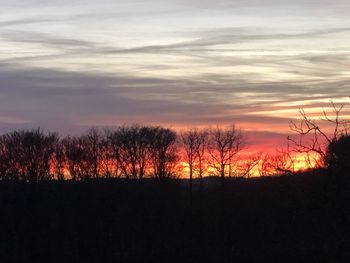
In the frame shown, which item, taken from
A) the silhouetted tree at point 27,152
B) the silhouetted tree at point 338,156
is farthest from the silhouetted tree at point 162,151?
the silhouetted tree at point 338,156

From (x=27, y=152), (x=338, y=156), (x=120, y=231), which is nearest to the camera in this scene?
(x=338, y=156)

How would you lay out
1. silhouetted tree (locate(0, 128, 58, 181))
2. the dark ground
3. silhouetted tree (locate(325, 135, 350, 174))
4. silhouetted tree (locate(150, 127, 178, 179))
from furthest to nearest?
silhouetted tree (locate(150, 127, 178, 179))
silhouetted tree (locate(0, 128, 58, 181))
the dark ground
silhouetted tree (locate(325, 135, 350, 174))

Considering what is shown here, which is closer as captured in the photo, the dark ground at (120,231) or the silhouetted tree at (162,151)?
the dark ground at (120,231)

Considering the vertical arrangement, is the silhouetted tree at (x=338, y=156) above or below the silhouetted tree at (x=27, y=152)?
below

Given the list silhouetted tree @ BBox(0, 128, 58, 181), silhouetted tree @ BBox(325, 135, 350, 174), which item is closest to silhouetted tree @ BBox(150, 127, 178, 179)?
silhouetted tree @ BBox(0, 128, 58, 181)

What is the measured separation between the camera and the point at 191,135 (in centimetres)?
9088

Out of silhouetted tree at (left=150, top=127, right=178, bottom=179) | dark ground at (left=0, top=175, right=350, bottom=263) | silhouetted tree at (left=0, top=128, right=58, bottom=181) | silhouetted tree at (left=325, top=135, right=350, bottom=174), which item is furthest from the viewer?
silhouetted tree at (left=150, top=127, right=178, bottom=179)

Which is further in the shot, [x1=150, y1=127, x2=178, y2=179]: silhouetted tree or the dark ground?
[x1=150, y1=127, x2=178, y2=179]: silhouetted tree

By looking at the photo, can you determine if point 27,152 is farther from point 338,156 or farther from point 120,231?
point 338,156

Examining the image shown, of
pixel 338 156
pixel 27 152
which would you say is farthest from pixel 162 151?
pixel 338 156

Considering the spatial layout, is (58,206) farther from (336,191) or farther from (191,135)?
(191,135)

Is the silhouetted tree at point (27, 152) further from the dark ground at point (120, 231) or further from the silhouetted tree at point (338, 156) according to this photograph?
the silhouetted tree at point (338, 156)

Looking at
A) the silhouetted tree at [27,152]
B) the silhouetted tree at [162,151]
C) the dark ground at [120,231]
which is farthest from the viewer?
the silhouetted tree at [162,151]

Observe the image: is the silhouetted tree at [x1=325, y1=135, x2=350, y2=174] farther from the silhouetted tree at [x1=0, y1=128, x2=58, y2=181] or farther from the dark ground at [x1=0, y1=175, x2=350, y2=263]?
the silhouetted tree at [x1=0, y1=128, x2=58, y2=181]
